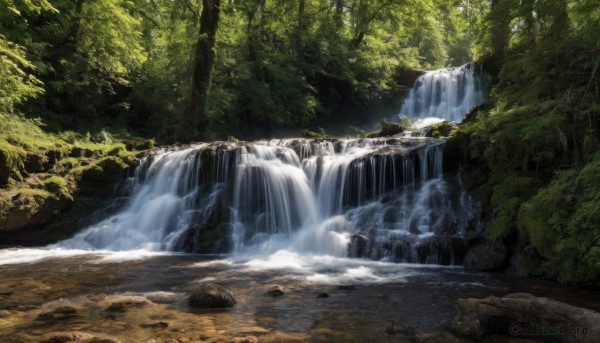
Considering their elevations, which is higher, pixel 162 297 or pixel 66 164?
pixel 66 164

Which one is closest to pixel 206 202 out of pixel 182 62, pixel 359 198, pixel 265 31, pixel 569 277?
pixel 359 198

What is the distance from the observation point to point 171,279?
26.9 feet

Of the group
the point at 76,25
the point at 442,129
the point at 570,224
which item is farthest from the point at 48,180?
the point at 570,224

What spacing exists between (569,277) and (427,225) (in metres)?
4.11

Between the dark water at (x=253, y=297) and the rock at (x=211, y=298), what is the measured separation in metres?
0.14

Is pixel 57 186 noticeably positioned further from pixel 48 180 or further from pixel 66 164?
pixel 66 164

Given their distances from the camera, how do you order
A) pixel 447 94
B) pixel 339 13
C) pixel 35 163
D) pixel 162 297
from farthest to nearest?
pixel 339 13
pixel 447 94
pixel 35 163
pixel 162 297

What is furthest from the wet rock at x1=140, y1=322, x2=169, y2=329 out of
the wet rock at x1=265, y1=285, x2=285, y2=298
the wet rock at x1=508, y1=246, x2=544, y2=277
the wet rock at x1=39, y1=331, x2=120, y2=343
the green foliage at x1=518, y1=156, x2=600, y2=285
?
the wet rock at x1=508, y1=246, x2=544, y2=277

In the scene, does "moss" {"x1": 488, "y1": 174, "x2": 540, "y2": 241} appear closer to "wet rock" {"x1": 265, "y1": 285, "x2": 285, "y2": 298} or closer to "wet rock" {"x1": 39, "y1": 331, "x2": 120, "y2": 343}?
"wet rock" {"x1": 265, "y1": 285, "x2": 285, "y2": 298}

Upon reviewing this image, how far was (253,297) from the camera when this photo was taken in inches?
271

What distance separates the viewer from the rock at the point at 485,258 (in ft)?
28.8

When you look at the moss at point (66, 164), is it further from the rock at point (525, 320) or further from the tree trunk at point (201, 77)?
the rock at point (525, 320)

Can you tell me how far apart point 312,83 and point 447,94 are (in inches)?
339

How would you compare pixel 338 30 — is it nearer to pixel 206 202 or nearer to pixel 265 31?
pixel 265 31
